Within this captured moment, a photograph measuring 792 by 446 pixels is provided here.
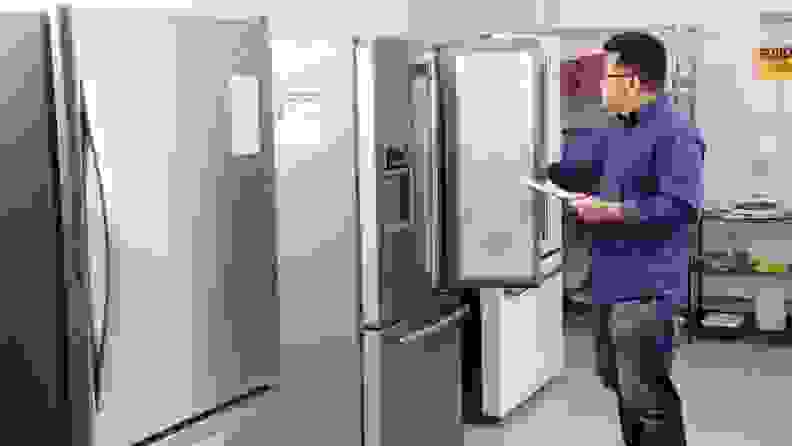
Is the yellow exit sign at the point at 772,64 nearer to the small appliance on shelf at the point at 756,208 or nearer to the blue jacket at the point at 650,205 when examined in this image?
the small appliance on shelf at the point at 756,208

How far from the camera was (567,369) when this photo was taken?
6.46m

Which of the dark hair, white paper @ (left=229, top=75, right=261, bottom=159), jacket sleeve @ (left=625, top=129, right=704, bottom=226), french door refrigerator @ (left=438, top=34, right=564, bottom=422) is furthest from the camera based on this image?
french door refrigerator @ (left=438, top=34, right=564, bottom=422)

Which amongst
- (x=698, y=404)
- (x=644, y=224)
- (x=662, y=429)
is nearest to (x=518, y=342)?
(x=698, y=404)

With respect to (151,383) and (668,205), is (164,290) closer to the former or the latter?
(151,383)

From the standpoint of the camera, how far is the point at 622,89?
3.86 meters

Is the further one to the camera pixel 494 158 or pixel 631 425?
pixel 494 158

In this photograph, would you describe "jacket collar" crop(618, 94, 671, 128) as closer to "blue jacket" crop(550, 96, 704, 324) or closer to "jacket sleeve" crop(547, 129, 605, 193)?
"blue jacket" crop(550, 96, 704, 324)

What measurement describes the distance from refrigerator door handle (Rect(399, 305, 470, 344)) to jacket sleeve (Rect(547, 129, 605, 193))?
67 centimetres

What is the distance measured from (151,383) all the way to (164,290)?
9.2 inches

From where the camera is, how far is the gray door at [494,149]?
4.09 m

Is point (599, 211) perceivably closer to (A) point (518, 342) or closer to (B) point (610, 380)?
(B) point (610, 380)

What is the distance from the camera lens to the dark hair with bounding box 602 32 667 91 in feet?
12.6

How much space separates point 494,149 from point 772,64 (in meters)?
3.97

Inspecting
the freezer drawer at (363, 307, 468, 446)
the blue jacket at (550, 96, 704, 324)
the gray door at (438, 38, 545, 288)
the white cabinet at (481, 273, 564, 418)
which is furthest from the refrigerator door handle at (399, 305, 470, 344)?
the blue jacket at (550, 96, 704, 324)
